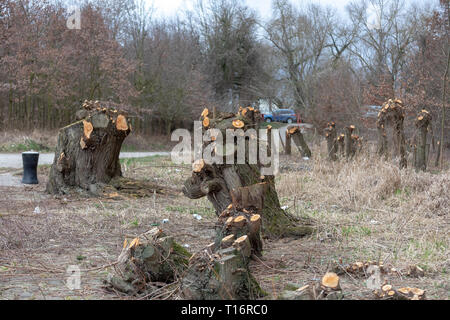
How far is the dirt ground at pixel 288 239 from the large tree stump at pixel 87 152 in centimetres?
47

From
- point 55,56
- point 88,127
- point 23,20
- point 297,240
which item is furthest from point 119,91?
point 297,240

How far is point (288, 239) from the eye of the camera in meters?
5.22

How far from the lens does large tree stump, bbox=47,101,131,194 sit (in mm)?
8336

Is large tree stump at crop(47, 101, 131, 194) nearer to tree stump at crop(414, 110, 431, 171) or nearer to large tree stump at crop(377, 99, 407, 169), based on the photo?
large tree stump at crop(377, 99, 407, 169)

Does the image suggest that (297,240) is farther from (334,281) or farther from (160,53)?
(160,53)

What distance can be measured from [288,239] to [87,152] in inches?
178

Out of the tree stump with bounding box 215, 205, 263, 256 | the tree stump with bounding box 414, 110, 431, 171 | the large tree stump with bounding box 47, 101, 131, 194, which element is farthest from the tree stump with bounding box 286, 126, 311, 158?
the tree stump with bounding box 215, 205, 263, 256

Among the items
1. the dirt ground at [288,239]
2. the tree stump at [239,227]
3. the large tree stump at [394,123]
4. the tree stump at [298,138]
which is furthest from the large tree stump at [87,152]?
the tree stump at [298,138]

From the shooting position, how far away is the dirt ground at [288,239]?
12.5 feet

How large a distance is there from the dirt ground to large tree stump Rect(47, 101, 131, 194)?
472 mm

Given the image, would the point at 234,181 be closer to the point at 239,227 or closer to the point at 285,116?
the point at 239,227

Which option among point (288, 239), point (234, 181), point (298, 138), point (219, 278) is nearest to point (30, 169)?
point (234, 181)
